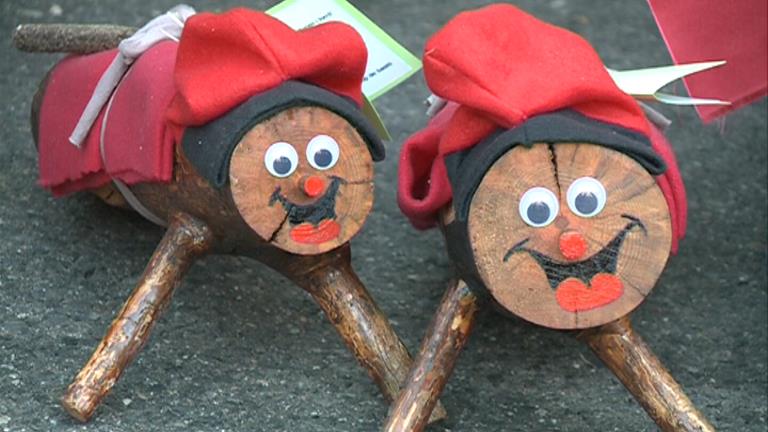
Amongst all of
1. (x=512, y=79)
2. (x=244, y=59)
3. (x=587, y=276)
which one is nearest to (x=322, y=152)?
(x=244, y=59)

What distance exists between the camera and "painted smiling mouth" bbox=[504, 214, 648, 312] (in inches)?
68.0

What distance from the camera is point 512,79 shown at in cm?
173

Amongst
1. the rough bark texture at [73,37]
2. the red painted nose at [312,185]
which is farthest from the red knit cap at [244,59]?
the rough bark texture at [73,37]

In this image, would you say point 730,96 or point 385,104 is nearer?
point 730,96

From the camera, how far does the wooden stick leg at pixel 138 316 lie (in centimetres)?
185

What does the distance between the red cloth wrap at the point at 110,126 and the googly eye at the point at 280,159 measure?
0.16m

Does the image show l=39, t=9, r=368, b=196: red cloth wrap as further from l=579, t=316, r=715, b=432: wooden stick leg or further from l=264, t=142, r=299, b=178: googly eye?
l=579, t=316, r=715, b=432: wooden stick leg

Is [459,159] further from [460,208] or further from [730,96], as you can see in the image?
[730,96]

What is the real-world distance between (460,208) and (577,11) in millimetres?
1547

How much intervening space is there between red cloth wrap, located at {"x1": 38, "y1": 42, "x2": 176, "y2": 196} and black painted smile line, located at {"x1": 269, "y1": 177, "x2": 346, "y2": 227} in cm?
18

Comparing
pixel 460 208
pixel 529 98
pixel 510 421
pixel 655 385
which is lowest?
pixel 510 421

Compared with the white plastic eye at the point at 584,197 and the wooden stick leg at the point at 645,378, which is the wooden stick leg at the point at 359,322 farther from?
the white plastic eye at the point at 584,197

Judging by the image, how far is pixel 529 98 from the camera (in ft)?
5.63

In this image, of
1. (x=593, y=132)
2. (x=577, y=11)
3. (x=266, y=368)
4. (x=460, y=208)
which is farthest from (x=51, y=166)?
(x=577, y=11)
